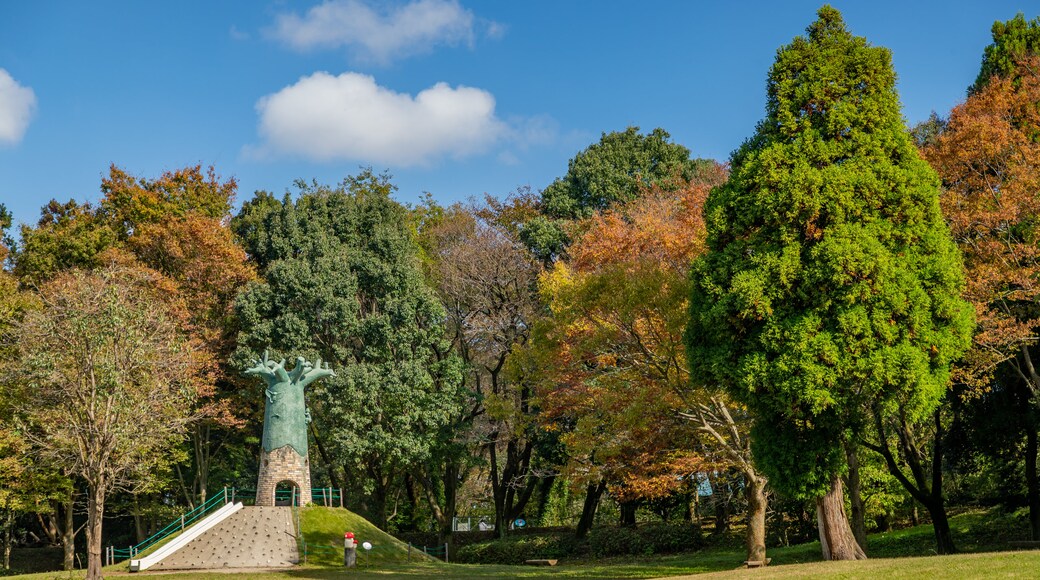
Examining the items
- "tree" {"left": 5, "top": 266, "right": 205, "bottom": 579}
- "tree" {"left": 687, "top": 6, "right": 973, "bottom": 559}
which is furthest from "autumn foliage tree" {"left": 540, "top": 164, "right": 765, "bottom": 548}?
"tree" {"left": 5, "top": 266, "right": 205, "bottom": 579}

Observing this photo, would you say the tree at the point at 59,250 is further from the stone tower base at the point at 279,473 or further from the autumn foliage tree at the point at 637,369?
the autumn foliage tree at the point at 637,369

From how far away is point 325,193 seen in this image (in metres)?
40.2

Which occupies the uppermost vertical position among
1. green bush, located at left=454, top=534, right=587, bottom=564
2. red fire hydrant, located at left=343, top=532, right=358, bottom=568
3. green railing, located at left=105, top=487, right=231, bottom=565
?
green railing, located at left=105, top=487, right=231, bottom=565

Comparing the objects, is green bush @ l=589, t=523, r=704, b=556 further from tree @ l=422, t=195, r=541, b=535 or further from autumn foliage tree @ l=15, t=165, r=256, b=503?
autumn foliage tree @ l=15, t=165, r=256, b=503

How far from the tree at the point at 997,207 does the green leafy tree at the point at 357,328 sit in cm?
2065

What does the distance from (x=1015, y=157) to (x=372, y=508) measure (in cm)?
3261

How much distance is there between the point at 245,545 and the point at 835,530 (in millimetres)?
19160

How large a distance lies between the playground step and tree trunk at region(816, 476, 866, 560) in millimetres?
17378

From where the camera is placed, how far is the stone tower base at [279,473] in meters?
32.0

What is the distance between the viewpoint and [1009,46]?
80.4 ft

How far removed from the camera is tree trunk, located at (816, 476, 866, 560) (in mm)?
19062

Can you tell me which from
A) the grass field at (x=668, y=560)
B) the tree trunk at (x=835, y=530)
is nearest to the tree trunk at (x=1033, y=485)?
the grass field at (x=668, y=560)

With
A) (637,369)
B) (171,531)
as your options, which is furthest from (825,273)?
(171,531)

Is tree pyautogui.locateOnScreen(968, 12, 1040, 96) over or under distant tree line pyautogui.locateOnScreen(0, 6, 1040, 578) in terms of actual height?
over
